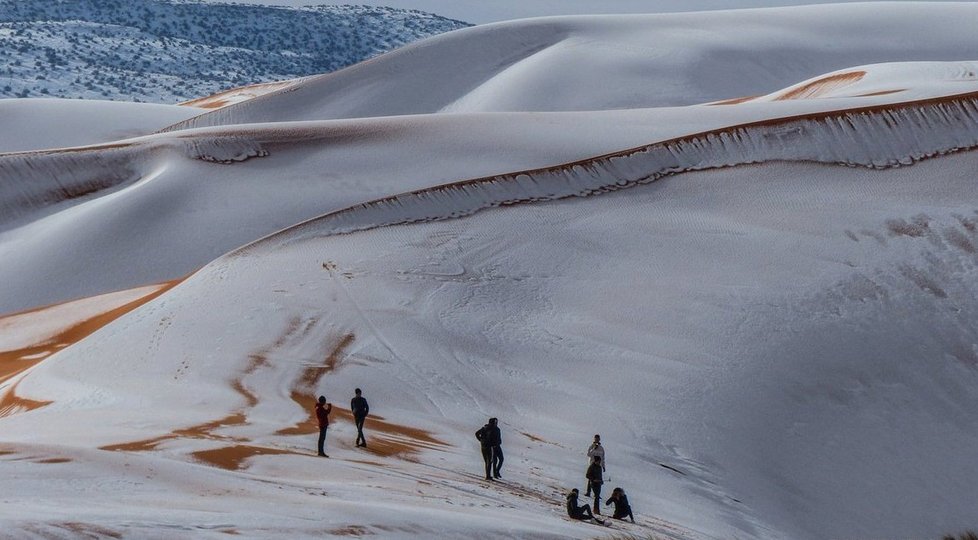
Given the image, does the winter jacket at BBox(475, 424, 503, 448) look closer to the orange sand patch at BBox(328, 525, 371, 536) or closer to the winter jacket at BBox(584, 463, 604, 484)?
the winter jacket at BBox(584, 463, 604, 484)

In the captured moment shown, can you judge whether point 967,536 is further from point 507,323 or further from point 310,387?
point 310,387

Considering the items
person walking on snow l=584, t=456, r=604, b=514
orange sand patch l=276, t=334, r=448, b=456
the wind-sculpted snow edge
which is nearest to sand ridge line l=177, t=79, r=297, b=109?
the wind-sculpted snow edge

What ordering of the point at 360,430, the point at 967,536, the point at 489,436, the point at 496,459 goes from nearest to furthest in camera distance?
the point at 489,436 → the point at 496,459 → the point at 360,430 → the point at 967,536

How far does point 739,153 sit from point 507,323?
1189cm

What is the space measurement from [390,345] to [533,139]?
1707cm

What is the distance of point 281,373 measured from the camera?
21984mm

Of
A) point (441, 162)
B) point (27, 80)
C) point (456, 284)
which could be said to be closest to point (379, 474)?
point (456, 284)

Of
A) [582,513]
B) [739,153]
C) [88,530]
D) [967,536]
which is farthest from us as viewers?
[739,153]

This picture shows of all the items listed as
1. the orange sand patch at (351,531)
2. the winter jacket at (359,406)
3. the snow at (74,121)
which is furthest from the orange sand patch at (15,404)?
the snow at (74,121)

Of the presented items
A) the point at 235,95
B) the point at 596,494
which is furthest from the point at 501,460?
the point at 235,95

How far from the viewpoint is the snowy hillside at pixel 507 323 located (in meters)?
16.1

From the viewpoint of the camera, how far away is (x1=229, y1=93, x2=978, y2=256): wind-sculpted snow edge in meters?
31.1

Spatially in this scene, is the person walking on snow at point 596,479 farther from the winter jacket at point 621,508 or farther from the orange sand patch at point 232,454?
the orange sand patch at point 232,454

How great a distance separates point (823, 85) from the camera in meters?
54.9
